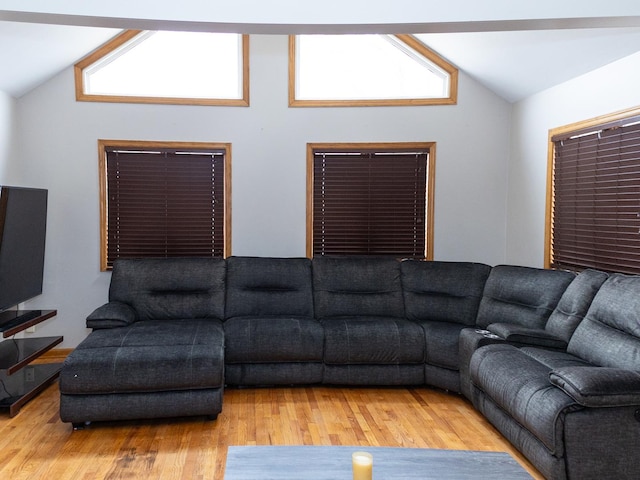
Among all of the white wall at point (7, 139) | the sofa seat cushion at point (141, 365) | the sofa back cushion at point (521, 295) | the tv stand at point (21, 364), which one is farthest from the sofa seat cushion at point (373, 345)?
the white wall at point (7, 139)

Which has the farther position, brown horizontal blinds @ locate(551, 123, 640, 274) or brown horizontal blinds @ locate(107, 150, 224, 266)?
brown horizontal blinds @ locate(107, 150, 224, 266)

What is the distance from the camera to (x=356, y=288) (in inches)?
181

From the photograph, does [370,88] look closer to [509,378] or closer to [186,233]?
[186,233]

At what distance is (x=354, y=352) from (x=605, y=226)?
Answer: 1.95 meters

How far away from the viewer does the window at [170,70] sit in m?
4.79

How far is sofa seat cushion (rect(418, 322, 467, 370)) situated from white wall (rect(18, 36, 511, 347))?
1.13m

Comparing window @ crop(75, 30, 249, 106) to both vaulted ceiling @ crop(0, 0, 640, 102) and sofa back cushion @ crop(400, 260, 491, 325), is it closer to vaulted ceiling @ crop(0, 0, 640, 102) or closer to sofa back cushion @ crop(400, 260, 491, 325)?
vaulted ceiling @ crop(0, 0, 640, 102)

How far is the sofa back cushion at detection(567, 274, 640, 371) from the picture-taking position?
295cm

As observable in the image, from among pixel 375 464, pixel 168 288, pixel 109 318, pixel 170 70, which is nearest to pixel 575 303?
pixel 375 464

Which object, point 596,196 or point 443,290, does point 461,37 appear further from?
point 443,290

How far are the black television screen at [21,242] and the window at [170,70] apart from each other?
1.15 meters

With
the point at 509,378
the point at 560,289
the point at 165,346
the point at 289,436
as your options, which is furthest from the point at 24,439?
the point at 560,289

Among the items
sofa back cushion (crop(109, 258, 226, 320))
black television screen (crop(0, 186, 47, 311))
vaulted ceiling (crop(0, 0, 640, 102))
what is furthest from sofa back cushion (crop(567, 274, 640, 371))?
black television screen (crop(0, 186, 47, 311))

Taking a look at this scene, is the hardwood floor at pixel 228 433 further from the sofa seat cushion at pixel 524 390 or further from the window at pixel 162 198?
the window at pixel 162 198
